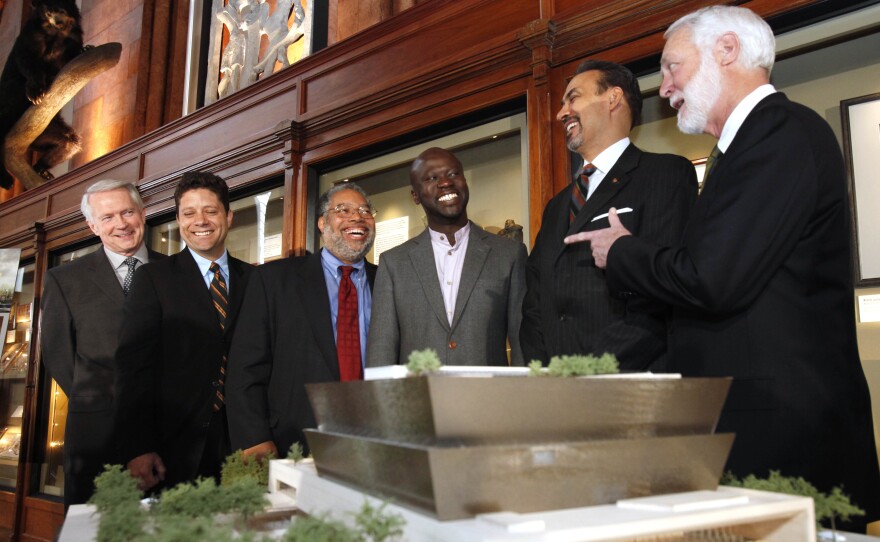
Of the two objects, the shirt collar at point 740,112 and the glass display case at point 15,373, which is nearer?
the shirt collar at point 740,112

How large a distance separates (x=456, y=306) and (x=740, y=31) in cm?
122

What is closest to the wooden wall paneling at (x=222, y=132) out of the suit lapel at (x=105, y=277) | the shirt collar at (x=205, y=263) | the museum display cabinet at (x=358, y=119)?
the museum display cabinet at (x=358, y=119)

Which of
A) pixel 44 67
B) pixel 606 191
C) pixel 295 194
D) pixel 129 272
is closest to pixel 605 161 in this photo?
pixel 606 191

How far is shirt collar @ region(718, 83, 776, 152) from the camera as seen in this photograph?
1682 millimetres

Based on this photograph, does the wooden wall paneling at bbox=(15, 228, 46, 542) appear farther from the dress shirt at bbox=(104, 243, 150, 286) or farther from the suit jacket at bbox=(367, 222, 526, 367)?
the suit jacket at bbox=(367, 222, 526, 367)

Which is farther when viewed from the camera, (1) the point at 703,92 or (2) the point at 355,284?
(2) the point at 355,284

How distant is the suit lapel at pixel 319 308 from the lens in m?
2.66

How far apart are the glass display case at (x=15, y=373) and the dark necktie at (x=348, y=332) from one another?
4.68 meters

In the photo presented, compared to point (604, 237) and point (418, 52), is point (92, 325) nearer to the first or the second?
point (418, 52)

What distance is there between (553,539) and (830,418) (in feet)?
3.19

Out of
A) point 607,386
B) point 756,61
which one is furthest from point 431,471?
point 756,61

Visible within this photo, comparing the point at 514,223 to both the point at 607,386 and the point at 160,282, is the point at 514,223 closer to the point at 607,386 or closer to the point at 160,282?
the point at 160,282

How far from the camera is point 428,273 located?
2543mm

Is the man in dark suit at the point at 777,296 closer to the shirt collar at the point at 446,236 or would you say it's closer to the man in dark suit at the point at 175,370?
the shirt collar at the point at 446,236
